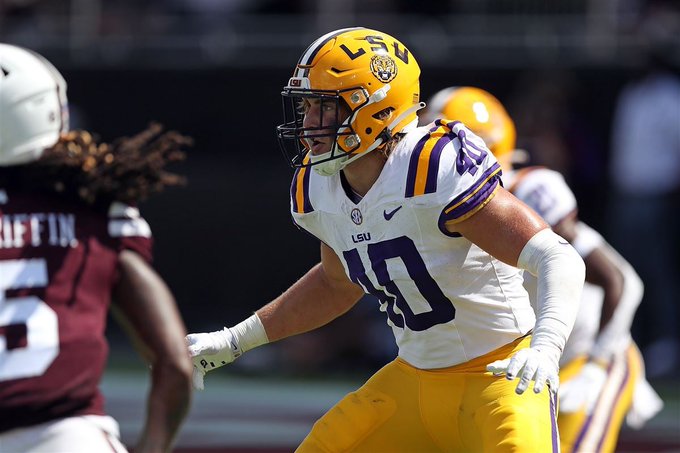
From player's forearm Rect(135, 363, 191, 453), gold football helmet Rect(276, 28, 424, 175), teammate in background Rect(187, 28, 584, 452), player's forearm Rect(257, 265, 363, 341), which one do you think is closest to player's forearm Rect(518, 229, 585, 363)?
teammate in background Rect(187, 28, 584, 452)

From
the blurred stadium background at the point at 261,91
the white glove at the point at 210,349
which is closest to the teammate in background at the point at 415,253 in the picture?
the white glove at the point at 210,349

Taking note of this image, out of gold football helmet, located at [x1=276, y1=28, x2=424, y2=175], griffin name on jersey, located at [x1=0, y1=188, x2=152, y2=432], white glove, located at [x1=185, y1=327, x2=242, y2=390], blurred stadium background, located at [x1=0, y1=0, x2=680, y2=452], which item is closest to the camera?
griffin name on jersey, located at [x1=0, y1=188, x2=152, y2=432]

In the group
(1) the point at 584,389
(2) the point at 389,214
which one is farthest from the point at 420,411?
(1) the point at 584,389

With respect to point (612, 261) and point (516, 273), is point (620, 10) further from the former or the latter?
point (516, 273)

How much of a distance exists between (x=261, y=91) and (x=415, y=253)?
6.76 m

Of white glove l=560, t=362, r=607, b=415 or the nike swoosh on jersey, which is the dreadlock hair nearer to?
the nike swoosh on jersey

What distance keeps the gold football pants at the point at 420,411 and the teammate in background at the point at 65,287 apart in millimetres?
729

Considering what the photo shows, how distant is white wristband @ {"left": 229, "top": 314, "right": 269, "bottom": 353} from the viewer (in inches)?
154

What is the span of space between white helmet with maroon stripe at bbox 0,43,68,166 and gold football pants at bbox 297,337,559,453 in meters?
1.12

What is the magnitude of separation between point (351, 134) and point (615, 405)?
1.94 metres

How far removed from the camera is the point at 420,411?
3660 millimetres

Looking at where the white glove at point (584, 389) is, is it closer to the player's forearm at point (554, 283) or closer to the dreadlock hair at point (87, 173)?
the player's forearm at point (554, 283)

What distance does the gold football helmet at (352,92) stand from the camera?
3670 millimetres

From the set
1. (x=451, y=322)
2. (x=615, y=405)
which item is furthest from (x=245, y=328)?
(x=615, y=405)
